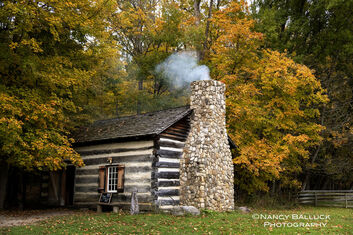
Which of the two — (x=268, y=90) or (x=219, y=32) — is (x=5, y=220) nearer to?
(x=268, y=90)

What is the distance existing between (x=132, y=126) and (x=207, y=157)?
4.01 m

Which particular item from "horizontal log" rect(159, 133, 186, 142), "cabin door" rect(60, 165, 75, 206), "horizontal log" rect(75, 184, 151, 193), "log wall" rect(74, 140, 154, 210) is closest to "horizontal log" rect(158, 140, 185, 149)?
"horizontal log" rect(159, 133, 186, 142)

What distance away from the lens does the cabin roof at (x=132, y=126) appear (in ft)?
50.6

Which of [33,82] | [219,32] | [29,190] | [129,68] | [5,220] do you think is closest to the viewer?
[5,220]

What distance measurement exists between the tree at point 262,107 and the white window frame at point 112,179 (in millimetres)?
5997

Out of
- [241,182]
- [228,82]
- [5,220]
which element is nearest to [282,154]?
[241,182]

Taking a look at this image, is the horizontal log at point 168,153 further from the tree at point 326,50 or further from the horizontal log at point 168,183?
the tree at point 326,50

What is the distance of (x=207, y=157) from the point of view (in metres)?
15.5

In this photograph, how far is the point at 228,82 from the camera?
2050 cm

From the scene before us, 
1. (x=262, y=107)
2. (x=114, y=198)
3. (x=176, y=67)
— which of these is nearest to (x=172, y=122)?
(x=114, y=198)

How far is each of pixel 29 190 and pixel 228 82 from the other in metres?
13.0

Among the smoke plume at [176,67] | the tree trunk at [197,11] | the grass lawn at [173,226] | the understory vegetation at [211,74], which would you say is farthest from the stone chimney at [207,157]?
the tree trunk at [197,11]

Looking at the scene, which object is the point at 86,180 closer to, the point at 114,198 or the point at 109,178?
the point at 109,178

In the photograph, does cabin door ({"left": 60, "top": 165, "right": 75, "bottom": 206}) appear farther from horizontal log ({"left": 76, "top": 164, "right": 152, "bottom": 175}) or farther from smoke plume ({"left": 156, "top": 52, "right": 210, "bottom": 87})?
smoke plume ({"left": 156, "top": 52, "right": 210, "bottom": 87})
